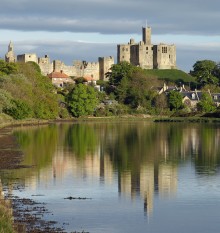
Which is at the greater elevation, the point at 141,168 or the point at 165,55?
the point at 165,55

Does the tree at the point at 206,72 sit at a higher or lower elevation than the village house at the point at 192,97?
higher

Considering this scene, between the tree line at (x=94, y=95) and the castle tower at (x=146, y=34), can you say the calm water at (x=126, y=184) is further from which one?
the castle tower at (x=146, y=34)

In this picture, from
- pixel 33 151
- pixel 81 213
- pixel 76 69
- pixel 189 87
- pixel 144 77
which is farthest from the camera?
pixel 76 69

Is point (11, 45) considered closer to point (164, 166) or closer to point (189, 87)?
point (189, 87)

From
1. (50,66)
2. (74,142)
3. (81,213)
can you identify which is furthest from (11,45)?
(81,213)

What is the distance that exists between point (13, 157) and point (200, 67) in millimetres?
91896

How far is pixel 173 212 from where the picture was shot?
Answer: 21812 mm

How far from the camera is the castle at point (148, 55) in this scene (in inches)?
5689

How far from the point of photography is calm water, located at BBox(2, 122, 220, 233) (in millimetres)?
20531

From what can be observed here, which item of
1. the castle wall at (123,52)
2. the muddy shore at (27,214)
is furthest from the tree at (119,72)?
the muddy shore at (27,214)

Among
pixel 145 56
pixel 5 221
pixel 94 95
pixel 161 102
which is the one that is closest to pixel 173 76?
pixel 145 56

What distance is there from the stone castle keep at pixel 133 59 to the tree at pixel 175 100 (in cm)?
3536

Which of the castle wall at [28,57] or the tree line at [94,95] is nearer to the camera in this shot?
the tree line at [94,95]

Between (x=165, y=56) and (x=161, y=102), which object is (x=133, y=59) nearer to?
(x=165, y=56)
